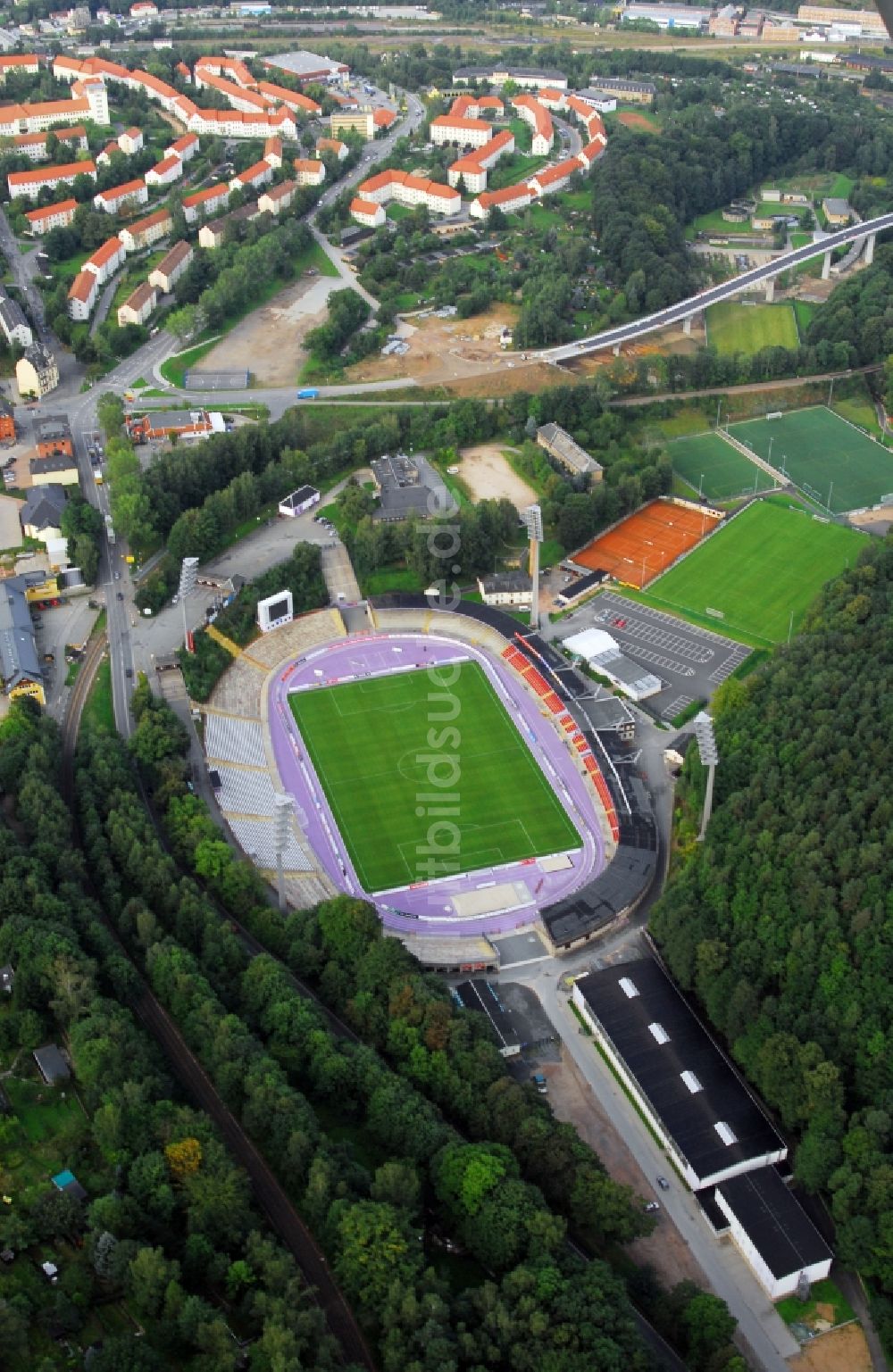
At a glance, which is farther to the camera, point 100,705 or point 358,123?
point 358,123

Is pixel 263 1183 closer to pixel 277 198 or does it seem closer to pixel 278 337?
pixel 278 337

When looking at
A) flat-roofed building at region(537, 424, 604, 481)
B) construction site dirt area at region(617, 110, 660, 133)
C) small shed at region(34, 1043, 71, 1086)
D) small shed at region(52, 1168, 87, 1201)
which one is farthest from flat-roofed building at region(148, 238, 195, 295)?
small shed at region(52, 1168, 87, 1201)

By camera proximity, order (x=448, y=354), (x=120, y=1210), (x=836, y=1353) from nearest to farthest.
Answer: (x=120, y=1210), (x=836, y=1353), (x=448, y=354)

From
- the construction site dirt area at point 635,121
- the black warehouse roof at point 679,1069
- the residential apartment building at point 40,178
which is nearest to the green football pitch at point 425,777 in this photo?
the black warehouse roof at point 679,1069

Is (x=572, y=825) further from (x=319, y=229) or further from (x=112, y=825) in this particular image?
(x=319, y=229)

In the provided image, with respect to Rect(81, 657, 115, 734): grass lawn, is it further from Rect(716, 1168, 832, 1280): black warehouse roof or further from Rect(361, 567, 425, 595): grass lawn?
Rect(716, 1168, 832, 1280): black warehouse roof

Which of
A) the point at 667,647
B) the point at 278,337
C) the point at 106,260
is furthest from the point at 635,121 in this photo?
the point at 667,647

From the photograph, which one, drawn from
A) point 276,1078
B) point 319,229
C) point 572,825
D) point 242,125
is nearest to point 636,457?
point 572,825

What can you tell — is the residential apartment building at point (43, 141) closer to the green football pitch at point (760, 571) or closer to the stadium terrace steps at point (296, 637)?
the stadium terrace steps at point (296, 637)
